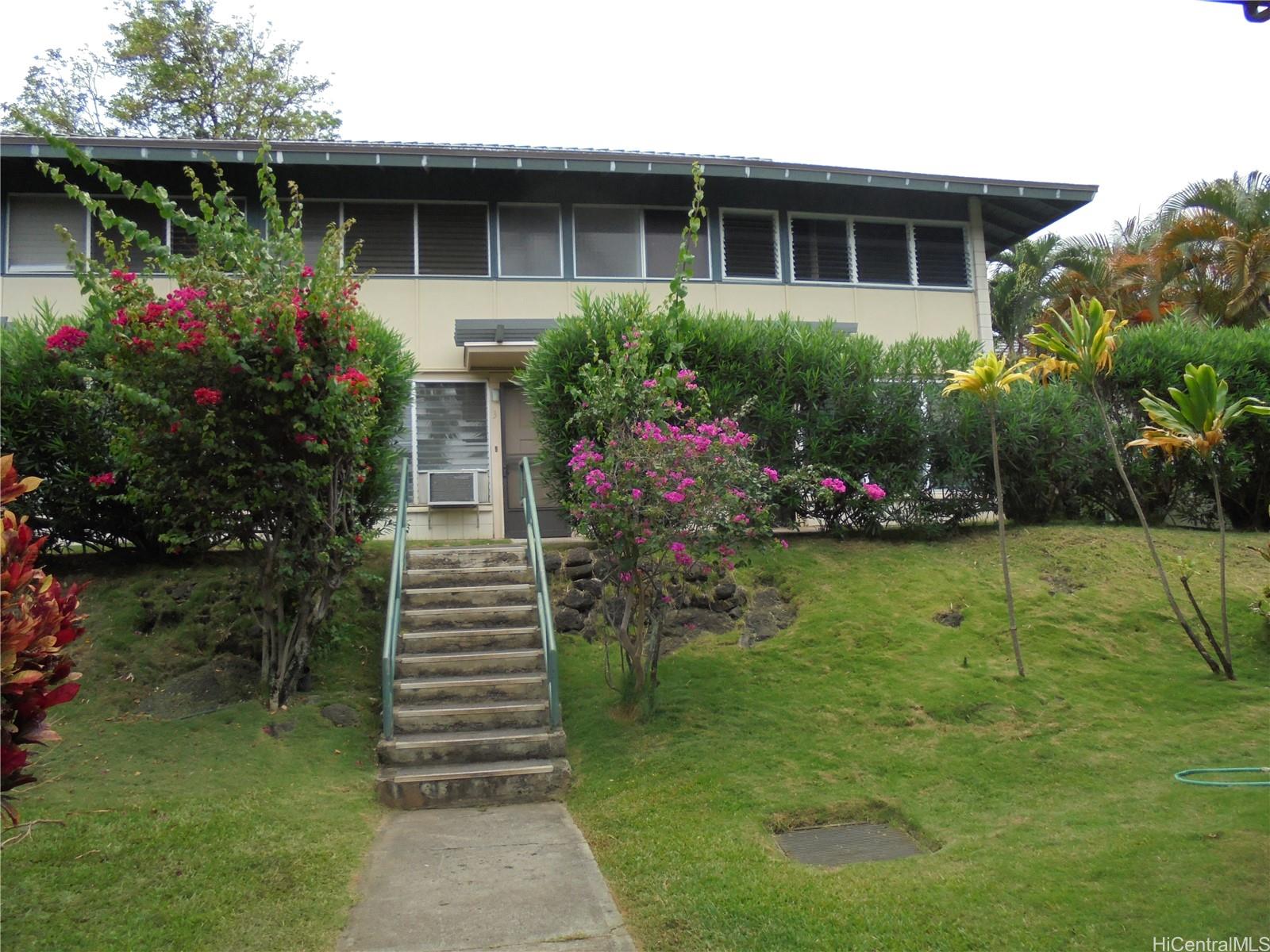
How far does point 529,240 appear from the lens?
1512 centimetres

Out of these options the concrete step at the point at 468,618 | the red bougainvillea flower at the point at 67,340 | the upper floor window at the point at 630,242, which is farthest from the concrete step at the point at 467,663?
the upper floor window at the point at 630,242

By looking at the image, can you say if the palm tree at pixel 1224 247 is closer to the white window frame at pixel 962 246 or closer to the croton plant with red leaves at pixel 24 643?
the white window frame at pixel 962 246

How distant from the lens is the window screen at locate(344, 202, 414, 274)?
14.8 m

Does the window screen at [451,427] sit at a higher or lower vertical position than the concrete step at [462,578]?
higher

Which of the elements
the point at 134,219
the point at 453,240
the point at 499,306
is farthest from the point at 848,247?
the point at 134,219

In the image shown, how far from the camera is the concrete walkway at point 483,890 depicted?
17.0ft

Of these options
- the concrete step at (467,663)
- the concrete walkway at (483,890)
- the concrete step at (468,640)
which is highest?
the concrete step at (468,640)

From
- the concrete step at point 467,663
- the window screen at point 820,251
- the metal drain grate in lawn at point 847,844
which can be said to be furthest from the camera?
the window screen at point 820,251

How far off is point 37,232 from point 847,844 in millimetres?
13545

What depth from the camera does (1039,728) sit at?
8.00 meters

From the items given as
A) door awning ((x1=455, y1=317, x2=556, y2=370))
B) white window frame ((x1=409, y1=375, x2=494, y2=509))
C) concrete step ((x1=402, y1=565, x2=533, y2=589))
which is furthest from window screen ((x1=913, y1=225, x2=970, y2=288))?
concrete step ((x1=402, y1=565, x2=533, y2=589))

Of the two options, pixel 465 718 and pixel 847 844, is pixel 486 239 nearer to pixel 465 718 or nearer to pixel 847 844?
pixel 465 718

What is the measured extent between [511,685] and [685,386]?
3049 millimetres

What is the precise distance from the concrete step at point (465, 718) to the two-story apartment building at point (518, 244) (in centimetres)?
570
